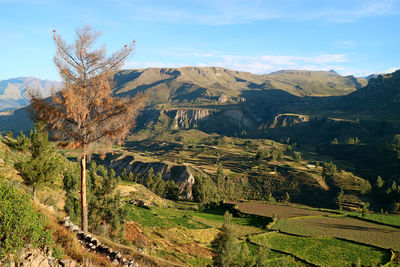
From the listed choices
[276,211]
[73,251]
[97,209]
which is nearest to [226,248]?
[73,251]

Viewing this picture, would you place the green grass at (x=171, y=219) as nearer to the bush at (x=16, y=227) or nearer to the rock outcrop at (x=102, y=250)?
the rock outcrop at (x=102, y=250)

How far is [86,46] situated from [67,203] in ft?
83.1

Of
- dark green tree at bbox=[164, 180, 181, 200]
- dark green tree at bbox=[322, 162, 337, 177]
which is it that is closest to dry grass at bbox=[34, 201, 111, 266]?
dark green tree at bbox=[164, 180, 181, 200]

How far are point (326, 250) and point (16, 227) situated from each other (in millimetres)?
55692

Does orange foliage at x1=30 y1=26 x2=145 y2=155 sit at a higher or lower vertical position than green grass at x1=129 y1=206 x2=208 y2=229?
higher

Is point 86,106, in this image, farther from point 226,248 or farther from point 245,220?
point 245,220

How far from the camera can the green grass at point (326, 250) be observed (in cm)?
4540

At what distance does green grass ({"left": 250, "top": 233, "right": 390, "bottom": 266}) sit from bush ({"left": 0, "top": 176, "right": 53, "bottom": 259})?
38.3m

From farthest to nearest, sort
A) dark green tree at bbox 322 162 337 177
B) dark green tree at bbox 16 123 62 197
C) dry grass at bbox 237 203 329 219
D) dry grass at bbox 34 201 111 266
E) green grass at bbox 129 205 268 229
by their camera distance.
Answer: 1. dark green tree at bbox 322 162 337 177
2. dry grass at bbox 237 203 329 219
3. green grass at bbox 129 205 268 229
4. dark green tree at bbox 16 123 62 197
5. dry grass at bbox 34 201 111 266

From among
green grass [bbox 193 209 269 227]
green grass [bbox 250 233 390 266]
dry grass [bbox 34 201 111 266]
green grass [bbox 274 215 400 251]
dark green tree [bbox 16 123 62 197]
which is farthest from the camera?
green grass [bbox 193 209 269 227]

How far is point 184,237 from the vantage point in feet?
163

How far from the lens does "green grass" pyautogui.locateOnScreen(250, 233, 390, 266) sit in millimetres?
45403

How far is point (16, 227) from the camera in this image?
375 inches

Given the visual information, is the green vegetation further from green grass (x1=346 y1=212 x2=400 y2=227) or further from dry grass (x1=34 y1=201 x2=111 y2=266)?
green grass (x1=346 y1=212 x2=400 y2=227)
